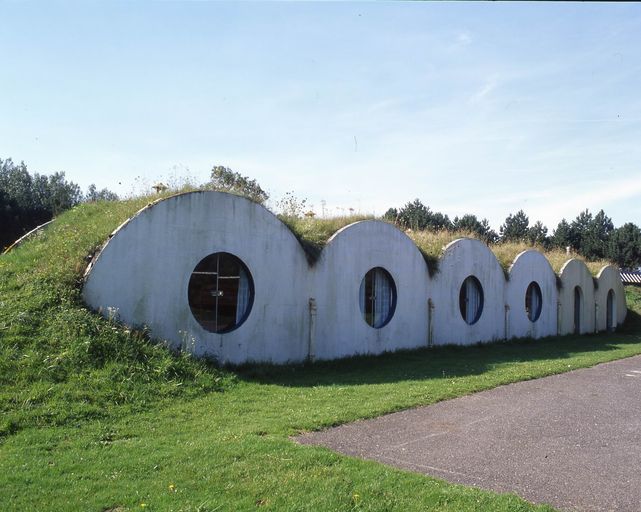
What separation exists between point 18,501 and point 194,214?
762 centimetres

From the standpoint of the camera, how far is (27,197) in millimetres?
34969

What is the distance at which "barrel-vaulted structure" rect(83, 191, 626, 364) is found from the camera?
11664 millimetres

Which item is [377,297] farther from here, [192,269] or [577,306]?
[577,306]

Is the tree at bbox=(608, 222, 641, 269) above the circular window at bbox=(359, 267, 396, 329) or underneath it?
above

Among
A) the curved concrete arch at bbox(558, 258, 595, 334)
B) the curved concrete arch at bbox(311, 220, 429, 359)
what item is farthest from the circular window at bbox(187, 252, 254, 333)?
the curved concrete arch at bbox(558, 258, 595, 334)

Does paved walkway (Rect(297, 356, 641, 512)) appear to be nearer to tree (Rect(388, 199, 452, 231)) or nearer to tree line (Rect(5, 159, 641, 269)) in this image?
tree line (Rect(5, 159, 641, 269))

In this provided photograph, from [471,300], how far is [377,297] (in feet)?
16.9

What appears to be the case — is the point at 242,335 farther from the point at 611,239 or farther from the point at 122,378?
the point at 611,239

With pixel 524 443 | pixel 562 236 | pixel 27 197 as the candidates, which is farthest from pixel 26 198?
pixel 562 236

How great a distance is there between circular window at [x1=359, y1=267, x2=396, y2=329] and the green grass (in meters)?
1.54

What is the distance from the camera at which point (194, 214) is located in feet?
41.0

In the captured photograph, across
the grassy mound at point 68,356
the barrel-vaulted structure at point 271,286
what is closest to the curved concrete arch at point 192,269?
the barrel-vaulted structure at point 271,286

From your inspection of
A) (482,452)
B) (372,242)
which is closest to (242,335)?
(372,242)

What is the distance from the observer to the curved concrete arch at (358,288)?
48.8ft
